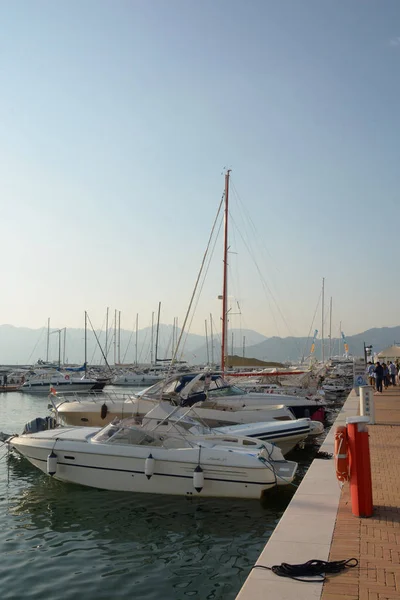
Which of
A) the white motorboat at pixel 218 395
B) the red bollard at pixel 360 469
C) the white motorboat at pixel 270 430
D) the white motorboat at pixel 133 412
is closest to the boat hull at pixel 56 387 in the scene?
the white motorboat at pixel 133 412

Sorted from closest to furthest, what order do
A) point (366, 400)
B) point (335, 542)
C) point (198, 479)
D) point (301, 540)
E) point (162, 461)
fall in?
point (335, 542), point (301, 540), point (198, 479), point (162, 461), point (366, 400)

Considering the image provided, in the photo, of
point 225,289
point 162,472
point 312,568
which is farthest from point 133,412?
point 312,568

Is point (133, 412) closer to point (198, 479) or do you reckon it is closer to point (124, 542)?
point (198, 479)

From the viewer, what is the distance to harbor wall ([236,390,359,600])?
17.1 feet

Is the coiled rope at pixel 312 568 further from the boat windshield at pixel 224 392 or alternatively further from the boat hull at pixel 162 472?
the boat windshield at pixel 224 392

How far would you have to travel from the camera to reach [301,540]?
651 cm

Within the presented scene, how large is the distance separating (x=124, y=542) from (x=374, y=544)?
4.75 meters

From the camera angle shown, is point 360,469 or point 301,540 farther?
point 360,469

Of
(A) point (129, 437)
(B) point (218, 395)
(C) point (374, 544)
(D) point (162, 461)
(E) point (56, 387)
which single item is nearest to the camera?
(C) point (374, 544)

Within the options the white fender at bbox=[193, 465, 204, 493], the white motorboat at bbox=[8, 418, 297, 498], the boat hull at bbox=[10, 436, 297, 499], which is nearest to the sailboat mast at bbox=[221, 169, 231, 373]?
the white motorboat at bbox=[8, 418, 297, 498]

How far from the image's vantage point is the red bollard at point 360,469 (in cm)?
711

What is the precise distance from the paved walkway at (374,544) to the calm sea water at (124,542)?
1790 millimetres

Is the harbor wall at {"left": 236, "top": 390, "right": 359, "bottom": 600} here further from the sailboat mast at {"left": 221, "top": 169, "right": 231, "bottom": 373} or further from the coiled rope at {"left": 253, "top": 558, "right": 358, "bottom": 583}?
the sailboat mast at {"left": 221, "top": 169, "right": 231, "bottom": 373}

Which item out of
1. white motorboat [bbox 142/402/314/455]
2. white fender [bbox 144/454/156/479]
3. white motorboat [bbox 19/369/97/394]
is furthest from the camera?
white motorboat [bbox 19/369/97/394]
